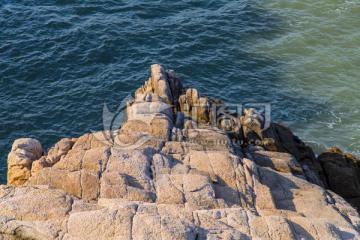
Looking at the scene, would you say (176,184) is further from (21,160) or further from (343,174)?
(343,174)

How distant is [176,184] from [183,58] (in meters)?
33.6

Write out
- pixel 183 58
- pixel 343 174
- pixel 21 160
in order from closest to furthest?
pixel 21 160 < pixel 343 174 < pixel 183 58

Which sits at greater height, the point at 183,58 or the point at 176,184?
the point at 183,58

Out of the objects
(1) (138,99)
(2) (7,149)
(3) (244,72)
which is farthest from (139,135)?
(3) (244,72)

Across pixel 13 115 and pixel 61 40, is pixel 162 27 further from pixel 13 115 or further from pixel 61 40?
pixel 13 115

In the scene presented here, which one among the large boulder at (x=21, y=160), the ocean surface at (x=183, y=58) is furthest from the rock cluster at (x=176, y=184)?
the ocean surface at (x=183, y=58)

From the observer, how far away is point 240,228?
90.9 feet

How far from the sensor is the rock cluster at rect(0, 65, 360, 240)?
87.1ft

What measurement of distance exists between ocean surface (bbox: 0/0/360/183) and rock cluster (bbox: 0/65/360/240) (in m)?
11.9

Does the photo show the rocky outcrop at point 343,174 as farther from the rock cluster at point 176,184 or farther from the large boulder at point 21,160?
the large boulder at point 21,160

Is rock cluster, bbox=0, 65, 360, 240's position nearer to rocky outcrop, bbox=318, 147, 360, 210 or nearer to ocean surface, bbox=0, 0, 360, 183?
rocky outcrop, bbox=318, 147, 360, 210

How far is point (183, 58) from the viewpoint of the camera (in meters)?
62.4

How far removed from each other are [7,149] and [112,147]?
18.7 m

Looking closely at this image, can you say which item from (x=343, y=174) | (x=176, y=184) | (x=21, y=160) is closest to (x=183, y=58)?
(x=343, y=174)
